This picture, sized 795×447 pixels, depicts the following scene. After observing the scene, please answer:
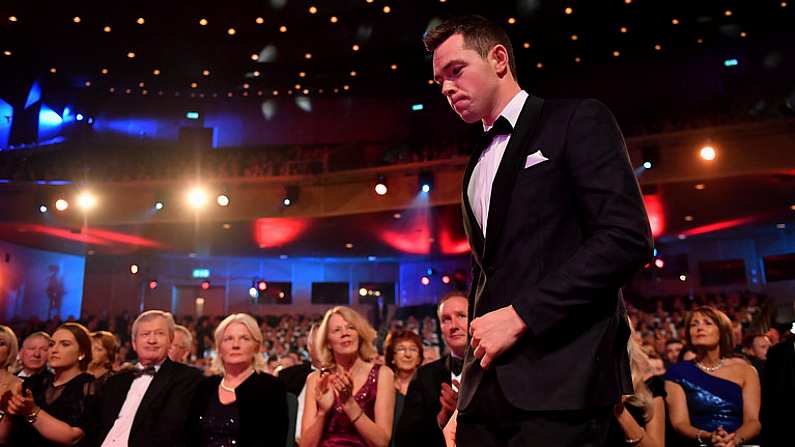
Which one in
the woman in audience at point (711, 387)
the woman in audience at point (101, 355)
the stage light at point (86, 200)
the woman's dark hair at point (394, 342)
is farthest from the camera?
the stage light at point (86, 200)

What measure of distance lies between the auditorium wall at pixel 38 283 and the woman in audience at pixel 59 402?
13.0 meters

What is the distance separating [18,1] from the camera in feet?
36.1

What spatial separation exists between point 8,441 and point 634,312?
38.5 ft

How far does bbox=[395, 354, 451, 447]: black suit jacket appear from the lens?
338 cm

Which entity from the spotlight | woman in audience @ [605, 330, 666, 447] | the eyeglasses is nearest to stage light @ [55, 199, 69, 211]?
the spotlight

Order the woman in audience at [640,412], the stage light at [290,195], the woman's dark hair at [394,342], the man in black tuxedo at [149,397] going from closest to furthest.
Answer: the woman in audience at [640,412]
the man in black tuxedo at [149,397]
the woman's dark hair at [394,342]
the stage light at [290,195]

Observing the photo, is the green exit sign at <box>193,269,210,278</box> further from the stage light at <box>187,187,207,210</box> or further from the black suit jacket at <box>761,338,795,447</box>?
the black suit jacket at <box>761,338,795,447</box>

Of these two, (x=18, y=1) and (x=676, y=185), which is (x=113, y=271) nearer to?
(x=18, y=1)

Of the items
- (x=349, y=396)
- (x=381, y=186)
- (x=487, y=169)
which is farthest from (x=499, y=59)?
(x=381, y=186)

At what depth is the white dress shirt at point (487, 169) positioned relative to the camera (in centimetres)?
119

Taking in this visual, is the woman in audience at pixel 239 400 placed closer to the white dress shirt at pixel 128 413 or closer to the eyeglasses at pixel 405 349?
the white dress shirt at pixel 128 413

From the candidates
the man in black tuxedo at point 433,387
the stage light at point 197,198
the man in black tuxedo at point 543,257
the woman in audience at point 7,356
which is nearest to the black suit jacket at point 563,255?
the man in black tuxedo at point 543,257

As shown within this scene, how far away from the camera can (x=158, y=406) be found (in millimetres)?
3734

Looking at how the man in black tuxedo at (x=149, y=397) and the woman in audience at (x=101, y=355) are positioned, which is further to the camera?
the woman in audience at (x=101, y=355)
